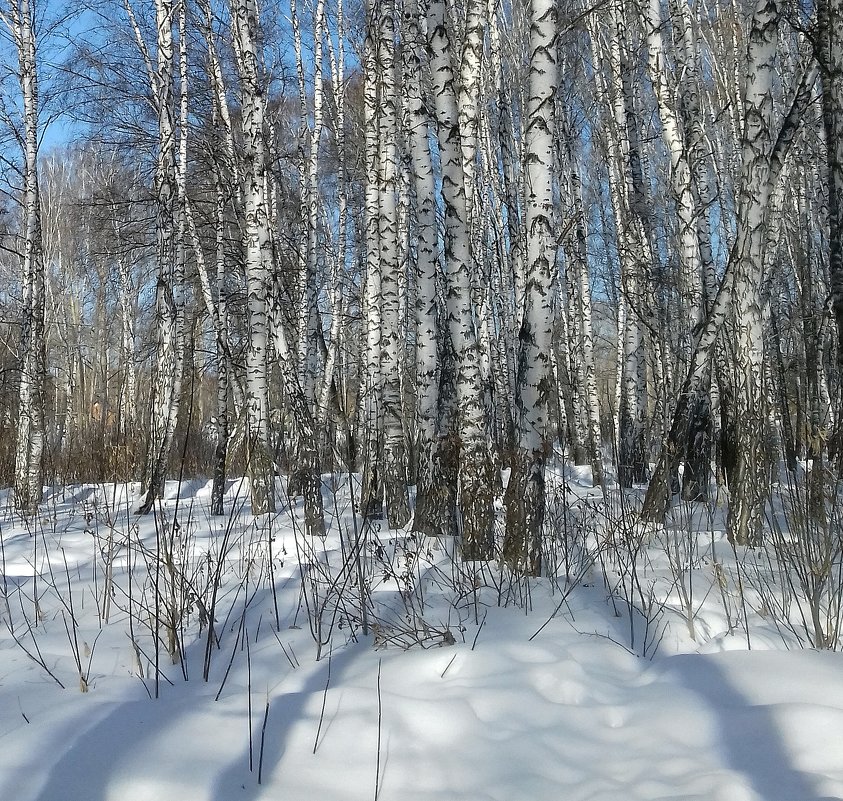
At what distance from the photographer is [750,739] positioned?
5.85ft

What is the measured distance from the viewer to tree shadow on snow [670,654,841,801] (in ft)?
5.20

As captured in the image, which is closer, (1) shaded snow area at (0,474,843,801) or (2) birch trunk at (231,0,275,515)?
(1) shaded snow area at (0,474,843,801)

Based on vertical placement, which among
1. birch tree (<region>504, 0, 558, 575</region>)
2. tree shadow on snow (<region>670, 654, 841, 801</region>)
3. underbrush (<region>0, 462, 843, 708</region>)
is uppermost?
birch tree (<region>504, 0, 558, 575</region>)

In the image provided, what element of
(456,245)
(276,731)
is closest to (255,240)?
(456,245)

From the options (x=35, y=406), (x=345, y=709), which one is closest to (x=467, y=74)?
(x=345, y=709)

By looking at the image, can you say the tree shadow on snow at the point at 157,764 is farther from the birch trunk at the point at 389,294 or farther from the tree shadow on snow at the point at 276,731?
the birch trunk at the point at 389,294

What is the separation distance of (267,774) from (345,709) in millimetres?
357

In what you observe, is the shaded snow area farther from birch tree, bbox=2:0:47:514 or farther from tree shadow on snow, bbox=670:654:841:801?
birch tree, bbox=2:0:47:514

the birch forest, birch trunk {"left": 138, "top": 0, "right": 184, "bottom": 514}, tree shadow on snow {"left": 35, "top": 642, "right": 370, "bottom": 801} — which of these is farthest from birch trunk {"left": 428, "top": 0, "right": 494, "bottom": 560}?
birch trunk {"left": 138, "top": 0, "right": 184, "bottom": 514}

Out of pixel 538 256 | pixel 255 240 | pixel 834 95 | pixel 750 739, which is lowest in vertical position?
pixel 750 739

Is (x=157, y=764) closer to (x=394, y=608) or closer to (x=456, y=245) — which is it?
(x=394, y=608)

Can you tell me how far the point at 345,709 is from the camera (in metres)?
2.03

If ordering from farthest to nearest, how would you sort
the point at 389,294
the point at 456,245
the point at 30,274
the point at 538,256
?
1. the point at 30,274
2. the point at 389,294
3. the point at 456,245
4. the point at 538,256

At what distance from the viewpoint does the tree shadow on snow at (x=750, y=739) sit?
1.58 metres
